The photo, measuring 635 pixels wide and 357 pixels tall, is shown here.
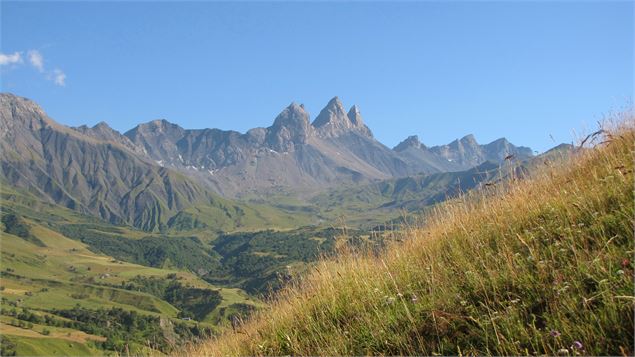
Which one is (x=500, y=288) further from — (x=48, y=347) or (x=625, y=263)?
(x=48, y=347)

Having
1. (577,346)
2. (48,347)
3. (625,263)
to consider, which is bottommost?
(48,347)

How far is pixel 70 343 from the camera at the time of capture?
16312 cm

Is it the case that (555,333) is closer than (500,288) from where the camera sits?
Yes

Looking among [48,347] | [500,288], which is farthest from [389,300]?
[48,347]

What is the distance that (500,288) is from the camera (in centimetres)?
507

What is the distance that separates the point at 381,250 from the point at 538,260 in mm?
4664

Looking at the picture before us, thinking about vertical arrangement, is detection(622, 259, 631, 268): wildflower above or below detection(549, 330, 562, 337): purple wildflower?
above

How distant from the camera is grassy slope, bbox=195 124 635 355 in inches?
161

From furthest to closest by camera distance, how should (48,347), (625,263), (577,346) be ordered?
(48,347), (625,263), (577,346)

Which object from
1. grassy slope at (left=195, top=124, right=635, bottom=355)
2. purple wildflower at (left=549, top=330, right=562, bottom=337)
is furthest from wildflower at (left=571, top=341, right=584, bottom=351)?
purple wildflower at (left=549, top=330, right=562, bottom=337)

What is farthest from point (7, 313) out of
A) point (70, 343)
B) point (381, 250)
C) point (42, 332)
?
point (381, 250)

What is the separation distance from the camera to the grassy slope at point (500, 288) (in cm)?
410

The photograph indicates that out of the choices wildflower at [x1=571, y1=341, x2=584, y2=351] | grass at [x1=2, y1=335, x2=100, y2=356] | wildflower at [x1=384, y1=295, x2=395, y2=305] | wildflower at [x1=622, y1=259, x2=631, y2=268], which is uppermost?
wildflower at [x1=622, y1=259, x2=631, y2=268]

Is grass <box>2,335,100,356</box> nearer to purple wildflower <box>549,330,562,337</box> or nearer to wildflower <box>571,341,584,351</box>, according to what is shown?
purple wildflower <box>549,330,562,337</box>
